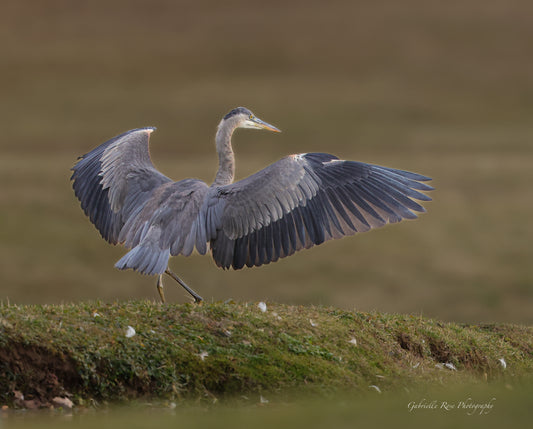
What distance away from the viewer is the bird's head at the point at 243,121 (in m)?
10.8

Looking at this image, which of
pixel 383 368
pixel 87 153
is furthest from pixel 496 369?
pixel 87 153

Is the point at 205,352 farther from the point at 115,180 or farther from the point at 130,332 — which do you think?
the point at 115,180

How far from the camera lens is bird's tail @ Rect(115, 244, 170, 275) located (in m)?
8.59

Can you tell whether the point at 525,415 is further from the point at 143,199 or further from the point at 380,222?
the point at 143,199

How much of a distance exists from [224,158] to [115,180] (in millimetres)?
1469

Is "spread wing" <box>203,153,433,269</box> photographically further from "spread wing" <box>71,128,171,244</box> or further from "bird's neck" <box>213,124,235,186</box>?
"spread wing" <box>71,128,171,244</box>

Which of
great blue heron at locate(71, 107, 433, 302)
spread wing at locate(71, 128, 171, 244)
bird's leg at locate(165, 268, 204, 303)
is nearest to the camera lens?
great blue heron at locate(71, 107, 433, 302)

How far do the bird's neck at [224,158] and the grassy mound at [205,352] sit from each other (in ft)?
6.04

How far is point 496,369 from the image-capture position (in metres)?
10.2

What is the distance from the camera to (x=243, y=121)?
35.8 feet

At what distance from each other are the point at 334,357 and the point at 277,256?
1.41 meters
